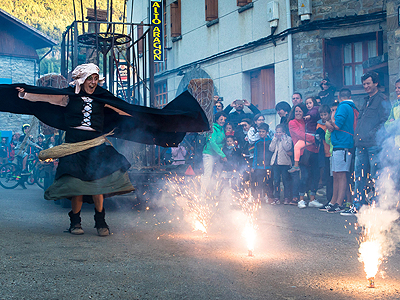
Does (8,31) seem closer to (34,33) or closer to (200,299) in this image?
(34,33)

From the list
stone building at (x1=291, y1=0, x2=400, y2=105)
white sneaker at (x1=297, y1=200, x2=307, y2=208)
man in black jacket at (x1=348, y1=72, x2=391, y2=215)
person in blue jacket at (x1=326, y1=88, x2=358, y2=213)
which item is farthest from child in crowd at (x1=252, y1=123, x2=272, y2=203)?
stone building at (x1=291, y1=0, x2=400, y2=105)

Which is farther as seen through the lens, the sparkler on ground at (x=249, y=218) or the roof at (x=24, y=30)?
the roof at (x=24, y=30)

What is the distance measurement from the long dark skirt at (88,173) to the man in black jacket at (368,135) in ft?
13.6

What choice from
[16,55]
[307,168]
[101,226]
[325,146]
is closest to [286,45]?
[325,146]

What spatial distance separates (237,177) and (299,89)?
4557 mm

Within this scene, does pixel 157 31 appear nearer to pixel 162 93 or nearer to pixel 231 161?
pixel 162 93

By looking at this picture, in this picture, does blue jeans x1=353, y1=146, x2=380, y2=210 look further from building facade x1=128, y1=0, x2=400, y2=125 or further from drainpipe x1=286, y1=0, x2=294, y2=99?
drainpipe x1=286, y1=0, x2=294, y2=99

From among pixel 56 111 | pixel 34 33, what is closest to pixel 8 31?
pixel 34 33

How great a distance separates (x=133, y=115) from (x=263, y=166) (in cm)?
431

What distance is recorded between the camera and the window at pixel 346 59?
13234mm

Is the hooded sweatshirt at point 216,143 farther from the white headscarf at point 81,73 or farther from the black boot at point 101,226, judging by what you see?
the white headscarf at point 81,73

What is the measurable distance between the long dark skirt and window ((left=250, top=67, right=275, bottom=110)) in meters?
10.1

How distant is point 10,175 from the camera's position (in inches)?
566

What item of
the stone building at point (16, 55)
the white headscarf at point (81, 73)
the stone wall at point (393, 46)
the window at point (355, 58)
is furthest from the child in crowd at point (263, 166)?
the stone building at point (16, 55)
